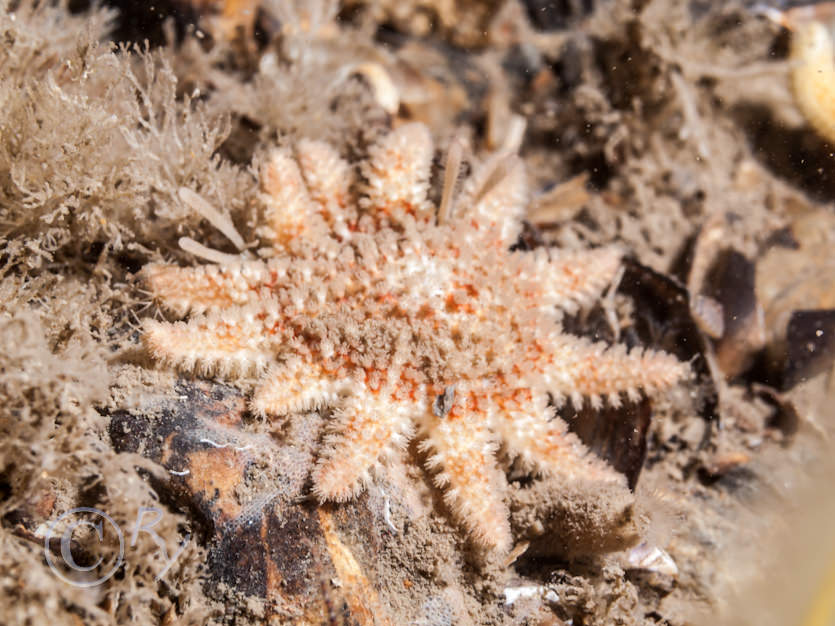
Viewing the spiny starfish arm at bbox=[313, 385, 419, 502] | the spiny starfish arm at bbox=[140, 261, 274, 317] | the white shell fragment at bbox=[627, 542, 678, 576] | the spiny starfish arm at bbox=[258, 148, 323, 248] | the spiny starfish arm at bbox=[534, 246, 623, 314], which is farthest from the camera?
the spiny starfish arm at bbox=[534, 246, 623, 314]

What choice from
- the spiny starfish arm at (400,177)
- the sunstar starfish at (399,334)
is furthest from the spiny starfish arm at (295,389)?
the spiny starfish arm at (400,177)

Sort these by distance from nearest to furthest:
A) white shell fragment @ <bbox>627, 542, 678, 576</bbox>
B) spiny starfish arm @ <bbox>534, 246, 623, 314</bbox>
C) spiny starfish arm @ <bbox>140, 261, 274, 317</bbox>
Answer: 1. spiny starfish arm @ <bbox>140, 261, 274, 317</bbox>
2. white shell fragment @ <bbox>627, 542, 678, 576</bbox>
3. spiny starfish arm @ <bbox>534, 246, 623, 314</bbox>

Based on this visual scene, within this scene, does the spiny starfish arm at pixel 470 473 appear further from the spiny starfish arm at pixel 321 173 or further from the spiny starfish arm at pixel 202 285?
the spiny starfish arm at pixel 321 173

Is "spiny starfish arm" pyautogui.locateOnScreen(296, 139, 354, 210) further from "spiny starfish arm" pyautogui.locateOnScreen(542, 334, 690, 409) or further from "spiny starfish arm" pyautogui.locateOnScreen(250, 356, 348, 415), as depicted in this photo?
"spiny starfish arm" pyautogui.locateOnScreen(542, 334, 690, 409)

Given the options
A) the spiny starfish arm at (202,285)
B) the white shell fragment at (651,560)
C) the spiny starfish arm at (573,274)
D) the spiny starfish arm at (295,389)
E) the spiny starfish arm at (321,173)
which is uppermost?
the spiny starfish arm at (321,173)

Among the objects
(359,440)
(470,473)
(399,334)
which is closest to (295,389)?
(359,440)

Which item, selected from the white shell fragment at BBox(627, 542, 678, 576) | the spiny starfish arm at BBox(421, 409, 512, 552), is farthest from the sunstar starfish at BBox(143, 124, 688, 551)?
the white shell fragment at BBox(627, 542, 678, 576)

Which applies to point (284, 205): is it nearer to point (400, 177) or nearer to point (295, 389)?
point (400, 177)
